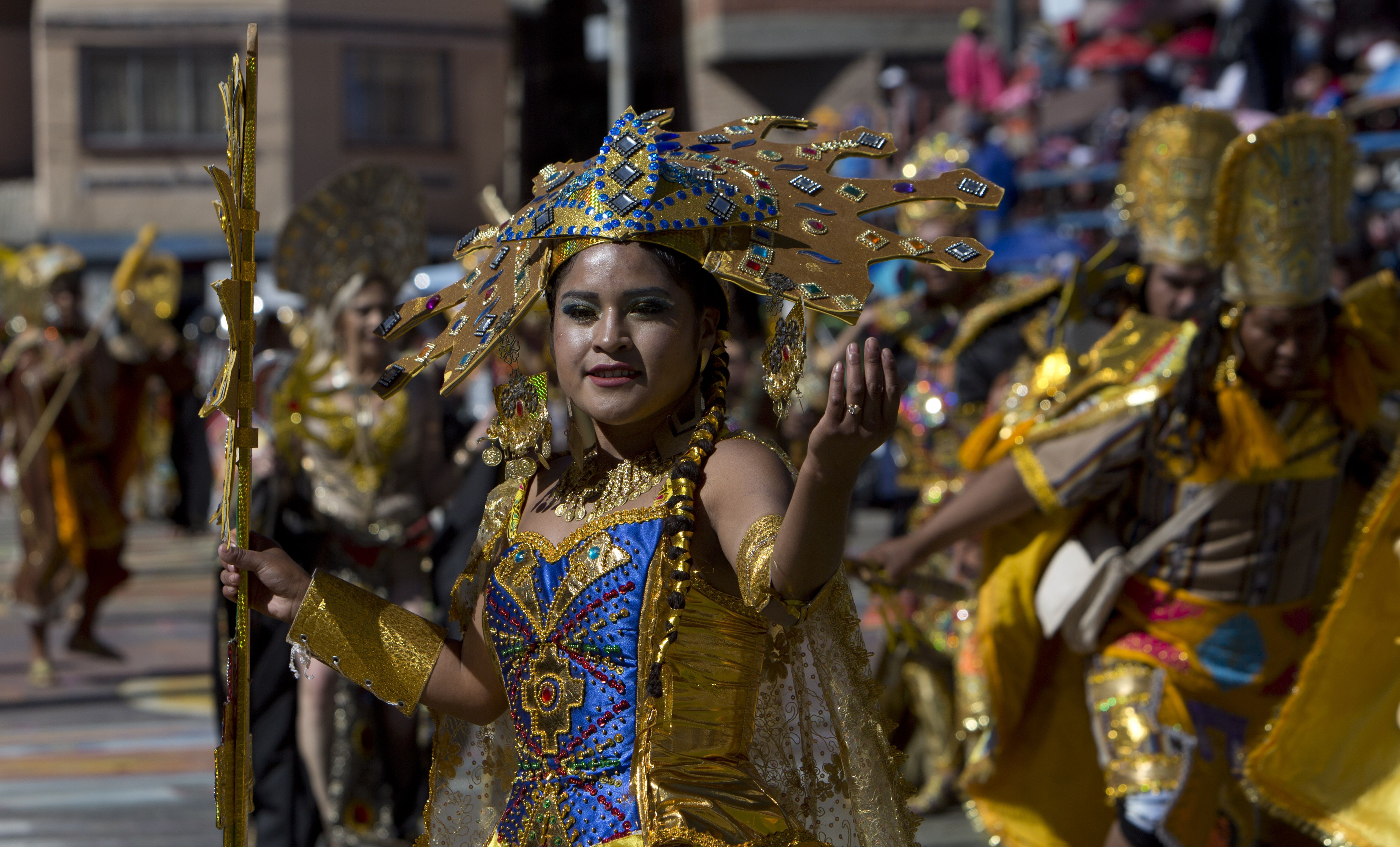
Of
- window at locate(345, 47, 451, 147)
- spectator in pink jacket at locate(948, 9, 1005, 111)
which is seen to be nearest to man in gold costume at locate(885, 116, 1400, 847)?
spectator in pink jacket at locate(948, 9, 1005, 111)

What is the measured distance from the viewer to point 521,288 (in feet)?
8.66

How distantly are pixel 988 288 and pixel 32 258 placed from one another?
242 inches

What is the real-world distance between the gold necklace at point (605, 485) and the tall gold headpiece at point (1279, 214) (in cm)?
219

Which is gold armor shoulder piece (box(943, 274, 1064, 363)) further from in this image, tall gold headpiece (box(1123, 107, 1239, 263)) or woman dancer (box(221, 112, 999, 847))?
woman dancer (box(221, 112, 999, 847))

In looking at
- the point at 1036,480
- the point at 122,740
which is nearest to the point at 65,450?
the point at 122,740

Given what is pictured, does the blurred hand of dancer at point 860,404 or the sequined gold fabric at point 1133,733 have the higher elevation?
the blurred hand of dancer at point 860,404

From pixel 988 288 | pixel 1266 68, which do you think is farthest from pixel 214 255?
pixel 988 288

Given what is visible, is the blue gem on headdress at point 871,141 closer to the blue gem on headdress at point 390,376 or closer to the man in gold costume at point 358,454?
the blue gem on headdress at point 390,376

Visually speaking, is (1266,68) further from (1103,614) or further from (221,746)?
(221,746)

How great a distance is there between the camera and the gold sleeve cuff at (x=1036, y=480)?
4.44 m

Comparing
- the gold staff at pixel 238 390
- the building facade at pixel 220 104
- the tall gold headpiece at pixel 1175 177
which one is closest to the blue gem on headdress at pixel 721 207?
the gold staff at pixel 238 390

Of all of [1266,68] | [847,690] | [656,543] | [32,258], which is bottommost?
[847,690]

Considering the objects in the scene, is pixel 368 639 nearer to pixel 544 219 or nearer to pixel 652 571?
pixel 652 571

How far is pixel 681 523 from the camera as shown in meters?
2.49
